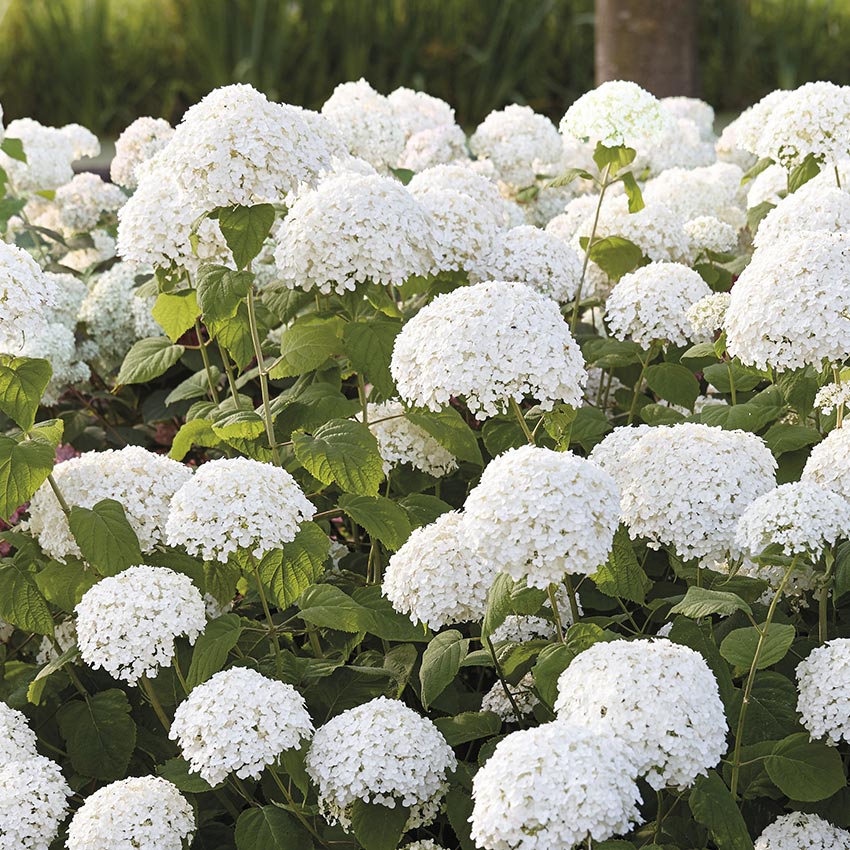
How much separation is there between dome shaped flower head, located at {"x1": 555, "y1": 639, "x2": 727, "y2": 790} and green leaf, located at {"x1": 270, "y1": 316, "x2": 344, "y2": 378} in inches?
39.4

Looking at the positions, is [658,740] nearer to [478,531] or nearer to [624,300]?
[478,531]

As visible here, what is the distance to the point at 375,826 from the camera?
212 centimetres

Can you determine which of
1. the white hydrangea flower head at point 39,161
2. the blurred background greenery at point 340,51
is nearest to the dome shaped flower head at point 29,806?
the white hydrangea flower head at point 39,161

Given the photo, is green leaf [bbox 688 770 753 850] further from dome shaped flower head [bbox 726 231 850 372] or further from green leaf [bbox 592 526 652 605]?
dome shaped flower head [bbox 726 231 850 372]

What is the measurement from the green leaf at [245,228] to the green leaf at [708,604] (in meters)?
0.99

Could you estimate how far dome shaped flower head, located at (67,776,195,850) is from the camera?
2.03m

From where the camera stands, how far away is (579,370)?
227 centimetres

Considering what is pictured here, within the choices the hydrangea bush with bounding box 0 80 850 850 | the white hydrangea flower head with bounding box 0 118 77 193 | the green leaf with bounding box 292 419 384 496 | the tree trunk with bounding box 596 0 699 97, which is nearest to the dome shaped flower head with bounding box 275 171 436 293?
the hydrangea bush with bounding box 0 80 850 850

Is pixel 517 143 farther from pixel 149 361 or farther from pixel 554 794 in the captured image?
pixel 554 794

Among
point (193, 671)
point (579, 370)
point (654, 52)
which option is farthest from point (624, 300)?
point (654, 52)

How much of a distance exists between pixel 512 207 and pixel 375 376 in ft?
4.64

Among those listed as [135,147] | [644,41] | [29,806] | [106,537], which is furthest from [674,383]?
[644,41]

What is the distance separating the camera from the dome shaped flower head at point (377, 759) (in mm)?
2045

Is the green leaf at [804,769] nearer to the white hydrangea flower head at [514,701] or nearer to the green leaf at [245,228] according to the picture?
the white hydrangea flower head at [514,701]
